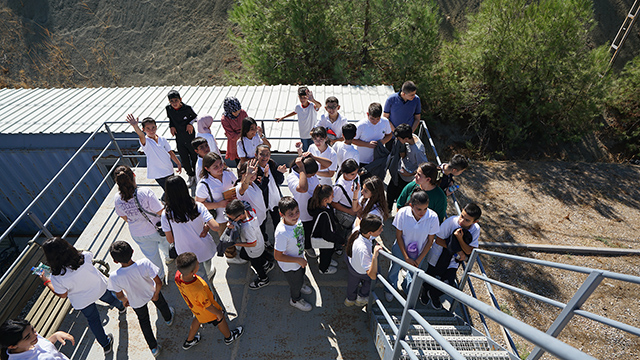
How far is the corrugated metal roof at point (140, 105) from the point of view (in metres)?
8.16

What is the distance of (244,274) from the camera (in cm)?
521

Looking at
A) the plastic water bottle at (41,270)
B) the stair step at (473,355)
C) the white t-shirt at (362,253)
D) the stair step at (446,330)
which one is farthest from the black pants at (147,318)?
the stair step at (473,355)

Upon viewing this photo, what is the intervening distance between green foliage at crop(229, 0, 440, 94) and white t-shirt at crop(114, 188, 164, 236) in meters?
9.57

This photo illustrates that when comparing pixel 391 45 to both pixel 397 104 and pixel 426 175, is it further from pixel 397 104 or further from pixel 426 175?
pixel 426 175

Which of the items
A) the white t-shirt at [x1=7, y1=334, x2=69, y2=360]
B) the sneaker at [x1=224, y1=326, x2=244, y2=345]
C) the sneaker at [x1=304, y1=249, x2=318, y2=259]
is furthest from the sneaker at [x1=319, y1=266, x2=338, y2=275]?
the white t-shirt at [x1=7, y1=334, x2=69, y2=360]

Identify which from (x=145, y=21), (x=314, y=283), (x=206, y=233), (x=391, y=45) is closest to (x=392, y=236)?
(x=314, y=283)

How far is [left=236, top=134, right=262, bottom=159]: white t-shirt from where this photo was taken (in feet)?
17.2

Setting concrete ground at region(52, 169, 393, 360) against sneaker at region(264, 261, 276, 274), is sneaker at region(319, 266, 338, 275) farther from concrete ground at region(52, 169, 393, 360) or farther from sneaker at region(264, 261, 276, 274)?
sneaker at region(264, 261, 276, 274)

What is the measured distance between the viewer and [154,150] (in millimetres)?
5461

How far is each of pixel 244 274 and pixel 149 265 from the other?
1.72 m

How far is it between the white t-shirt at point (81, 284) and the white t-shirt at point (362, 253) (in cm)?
305

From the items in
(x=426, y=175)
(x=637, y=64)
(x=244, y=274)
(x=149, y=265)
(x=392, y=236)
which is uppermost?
(x=637, y=64)

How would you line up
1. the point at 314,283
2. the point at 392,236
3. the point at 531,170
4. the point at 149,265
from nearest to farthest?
the point at 149,265
the point at 314,283
the point at 392,236
the point at 531,170

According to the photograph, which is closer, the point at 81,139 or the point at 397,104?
the point at 397,104
